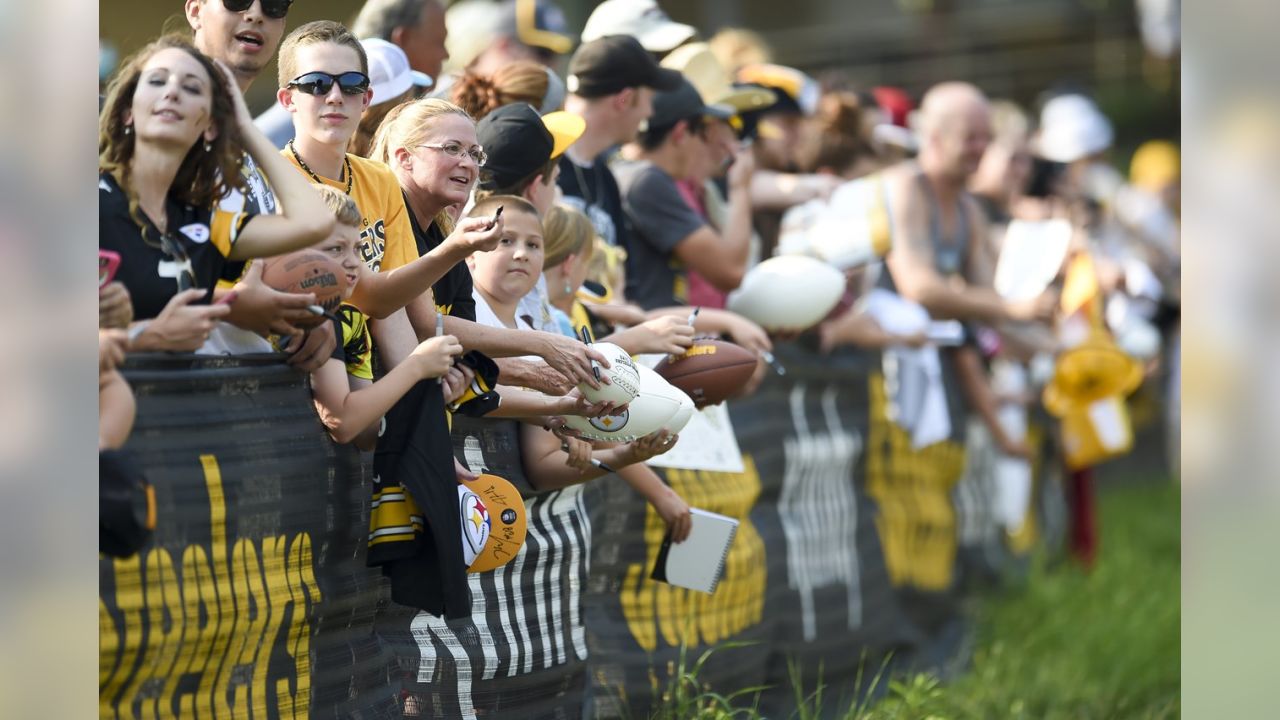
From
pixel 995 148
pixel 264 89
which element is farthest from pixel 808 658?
pixel 995 148

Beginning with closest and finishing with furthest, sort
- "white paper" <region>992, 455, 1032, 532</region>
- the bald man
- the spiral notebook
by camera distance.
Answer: the spiral notebook → the bald man → "white paper" <region>992, 455, 1032, 532</region>

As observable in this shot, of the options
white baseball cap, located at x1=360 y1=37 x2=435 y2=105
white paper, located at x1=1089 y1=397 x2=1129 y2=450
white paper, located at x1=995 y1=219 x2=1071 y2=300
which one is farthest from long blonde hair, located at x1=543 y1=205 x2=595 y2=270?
white paper, located at x1=1089 y1=397 x2=1129 y2=450

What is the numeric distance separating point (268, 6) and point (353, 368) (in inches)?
36.5

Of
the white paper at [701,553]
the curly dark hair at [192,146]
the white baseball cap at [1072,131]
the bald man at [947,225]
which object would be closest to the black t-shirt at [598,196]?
the white paper at [701,553]

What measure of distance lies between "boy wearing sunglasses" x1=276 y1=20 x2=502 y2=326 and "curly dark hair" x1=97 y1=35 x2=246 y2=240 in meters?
0.55

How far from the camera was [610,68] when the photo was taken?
22.4 feet

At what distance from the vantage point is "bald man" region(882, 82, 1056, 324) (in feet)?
32.2

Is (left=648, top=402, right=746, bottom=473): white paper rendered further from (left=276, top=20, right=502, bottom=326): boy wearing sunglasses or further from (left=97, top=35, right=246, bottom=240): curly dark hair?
(left=97, top=35, right=246, bottom=240): curly dark hair

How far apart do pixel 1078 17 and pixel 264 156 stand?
24771 millimetres

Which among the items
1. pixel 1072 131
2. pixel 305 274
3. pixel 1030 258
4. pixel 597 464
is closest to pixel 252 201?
pixel 305 274

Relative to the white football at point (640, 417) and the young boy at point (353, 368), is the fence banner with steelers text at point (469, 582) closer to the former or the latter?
the young boy at point (353, 368)

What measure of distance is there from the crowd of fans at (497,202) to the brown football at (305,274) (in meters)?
0.04

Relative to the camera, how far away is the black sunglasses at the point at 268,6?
14.7 feet
